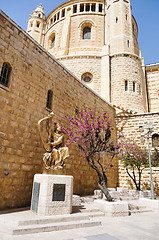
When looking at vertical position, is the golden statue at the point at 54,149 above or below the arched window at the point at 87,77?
below

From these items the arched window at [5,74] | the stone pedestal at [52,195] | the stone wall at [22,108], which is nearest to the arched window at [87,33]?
the stone wall at [22,108]

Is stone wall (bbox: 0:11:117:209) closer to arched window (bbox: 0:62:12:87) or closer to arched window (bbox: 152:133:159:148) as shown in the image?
arched window (bbox: 0:62:12:87)

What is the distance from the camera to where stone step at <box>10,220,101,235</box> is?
346 centimetres

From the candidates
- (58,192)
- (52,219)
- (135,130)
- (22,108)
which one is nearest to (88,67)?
(135,130)

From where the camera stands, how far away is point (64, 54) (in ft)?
67.1

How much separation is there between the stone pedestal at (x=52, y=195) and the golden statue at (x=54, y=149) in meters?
0.45

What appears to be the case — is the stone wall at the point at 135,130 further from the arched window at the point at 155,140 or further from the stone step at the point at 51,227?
the stone step at the point at 51,227

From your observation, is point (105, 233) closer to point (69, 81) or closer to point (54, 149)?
point (54, 149)

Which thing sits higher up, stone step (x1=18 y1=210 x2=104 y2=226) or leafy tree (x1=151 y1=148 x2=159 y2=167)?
leafy tree (x1=151 y1=148 x2=159 y2=167)

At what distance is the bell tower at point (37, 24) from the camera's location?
85.5 ft

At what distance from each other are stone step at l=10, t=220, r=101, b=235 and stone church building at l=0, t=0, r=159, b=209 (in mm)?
1588

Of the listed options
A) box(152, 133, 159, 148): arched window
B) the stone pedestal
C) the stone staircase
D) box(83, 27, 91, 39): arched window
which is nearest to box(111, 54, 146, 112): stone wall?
box(152, 133, 159, 148): arched window

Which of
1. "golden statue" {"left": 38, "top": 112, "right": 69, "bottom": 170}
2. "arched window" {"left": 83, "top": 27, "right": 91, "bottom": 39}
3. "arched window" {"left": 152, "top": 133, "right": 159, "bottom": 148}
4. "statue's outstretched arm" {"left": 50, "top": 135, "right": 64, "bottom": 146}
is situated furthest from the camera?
"arched window" {"left": 83, "top": 27, "right": 91, "bottom": 39}

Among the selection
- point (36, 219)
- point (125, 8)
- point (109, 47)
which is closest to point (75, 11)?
point (125, 8)
